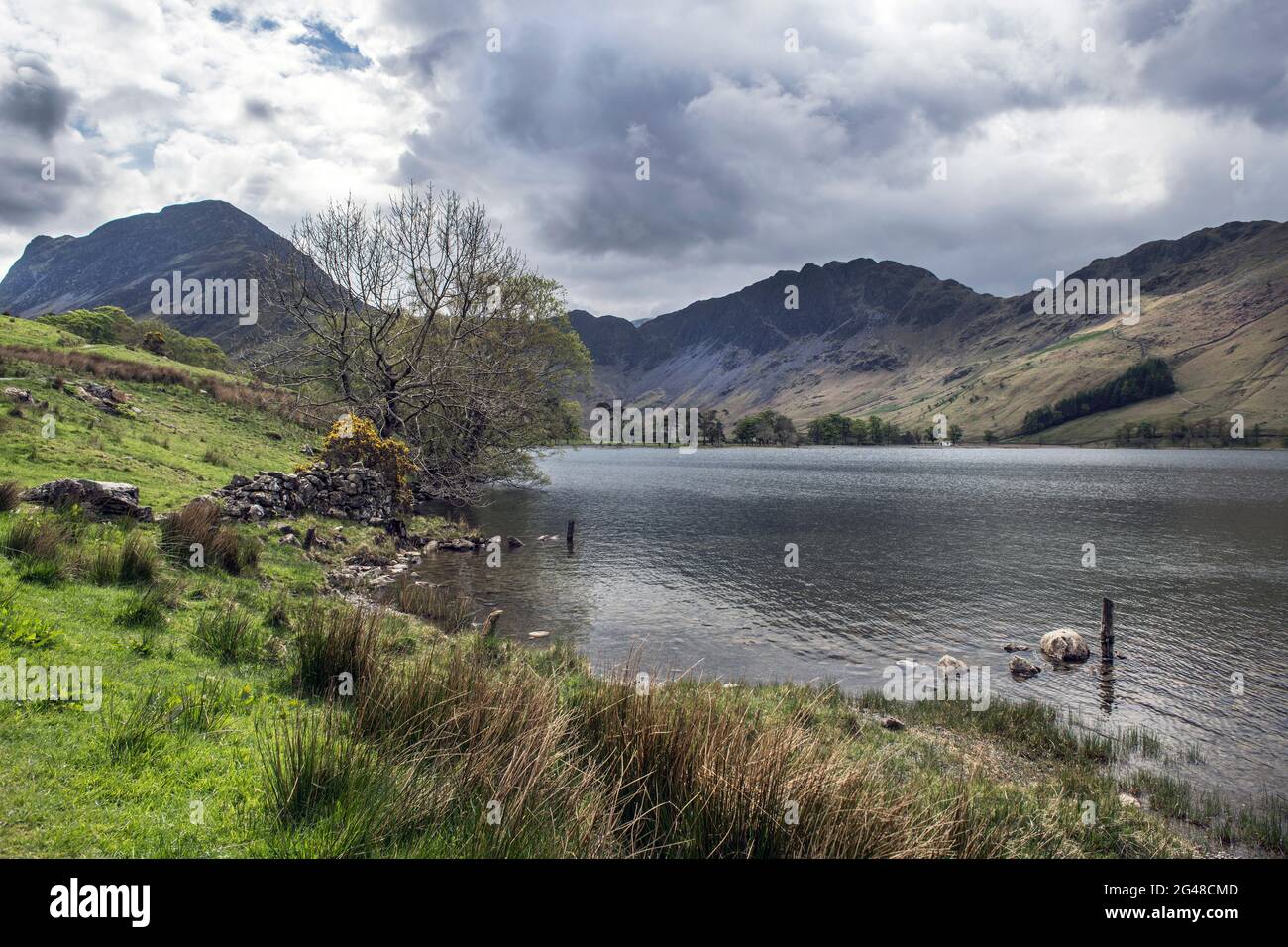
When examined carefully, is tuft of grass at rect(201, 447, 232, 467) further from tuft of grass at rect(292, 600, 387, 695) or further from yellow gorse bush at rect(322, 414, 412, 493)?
tuft of grass at rect(292, 600, 387, 695)

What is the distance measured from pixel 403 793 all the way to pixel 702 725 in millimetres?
3160

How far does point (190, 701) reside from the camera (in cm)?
691

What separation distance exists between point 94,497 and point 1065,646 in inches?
1068

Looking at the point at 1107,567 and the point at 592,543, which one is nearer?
the point at 1107,567

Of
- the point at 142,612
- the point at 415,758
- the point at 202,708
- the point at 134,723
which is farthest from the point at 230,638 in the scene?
the point at 415,758

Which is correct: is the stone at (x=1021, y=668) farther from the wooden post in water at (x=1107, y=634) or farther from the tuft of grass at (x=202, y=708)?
the tuft of grass at (x=202, y=708)

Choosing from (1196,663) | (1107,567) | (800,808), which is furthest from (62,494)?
(1107,567)

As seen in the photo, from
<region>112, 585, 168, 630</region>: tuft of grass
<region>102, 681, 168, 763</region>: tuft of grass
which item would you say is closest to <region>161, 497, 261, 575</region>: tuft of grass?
<region>112, 585, 168, 630</region>: tuft of grass

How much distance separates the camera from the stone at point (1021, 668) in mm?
17016

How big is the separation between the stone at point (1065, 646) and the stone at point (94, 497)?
2606 centimetres

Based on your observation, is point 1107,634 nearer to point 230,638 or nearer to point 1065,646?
point 1065,646

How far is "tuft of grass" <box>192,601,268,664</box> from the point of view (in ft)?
31.1

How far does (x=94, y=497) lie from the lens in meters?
14.3
